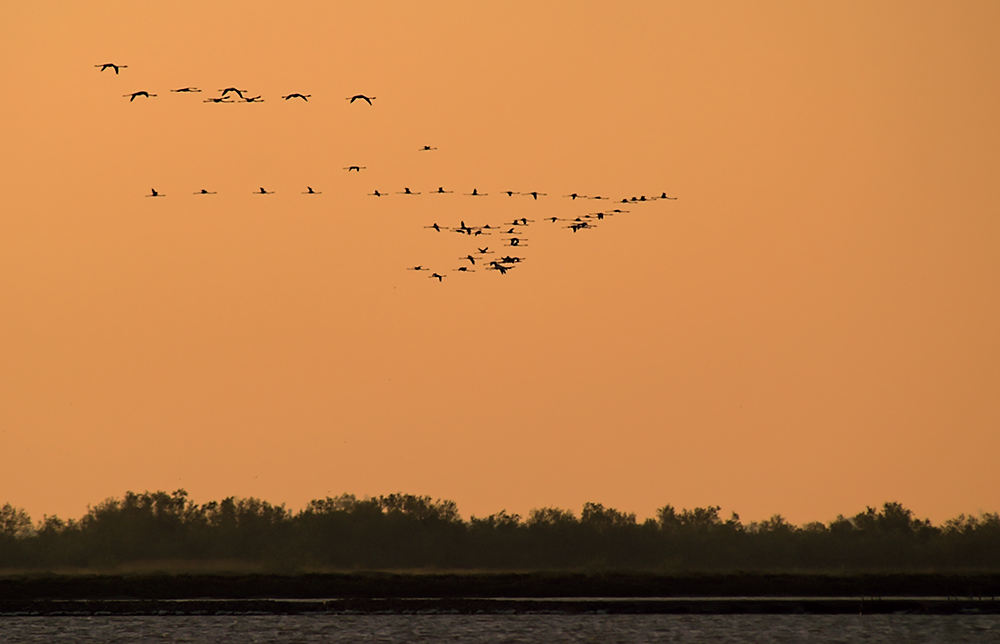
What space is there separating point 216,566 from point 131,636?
5404 centimetres

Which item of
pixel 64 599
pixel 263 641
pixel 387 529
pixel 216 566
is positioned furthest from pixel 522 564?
pixel 263 641

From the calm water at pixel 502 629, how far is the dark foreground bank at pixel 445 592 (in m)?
1.05

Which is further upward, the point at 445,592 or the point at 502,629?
the point at 445,592

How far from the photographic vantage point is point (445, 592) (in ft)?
366

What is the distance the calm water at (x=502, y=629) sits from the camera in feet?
287

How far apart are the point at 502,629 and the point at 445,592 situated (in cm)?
1842

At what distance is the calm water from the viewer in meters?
87.4

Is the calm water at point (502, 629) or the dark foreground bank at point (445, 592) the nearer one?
the calm water at point (502, 629)

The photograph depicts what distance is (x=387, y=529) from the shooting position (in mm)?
160000

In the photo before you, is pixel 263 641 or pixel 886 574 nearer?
pixel 263 641

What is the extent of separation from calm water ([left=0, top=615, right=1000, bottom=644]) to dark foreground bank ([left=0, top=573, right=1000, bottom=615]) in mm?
1050

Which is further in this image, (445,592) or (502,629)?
(445,592)

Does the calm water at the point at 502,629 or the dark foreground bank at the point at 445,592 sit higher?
the dark foreground bank at the point at 445,592

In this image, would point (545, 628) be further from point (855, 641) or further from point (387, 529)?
point (387, 529)
